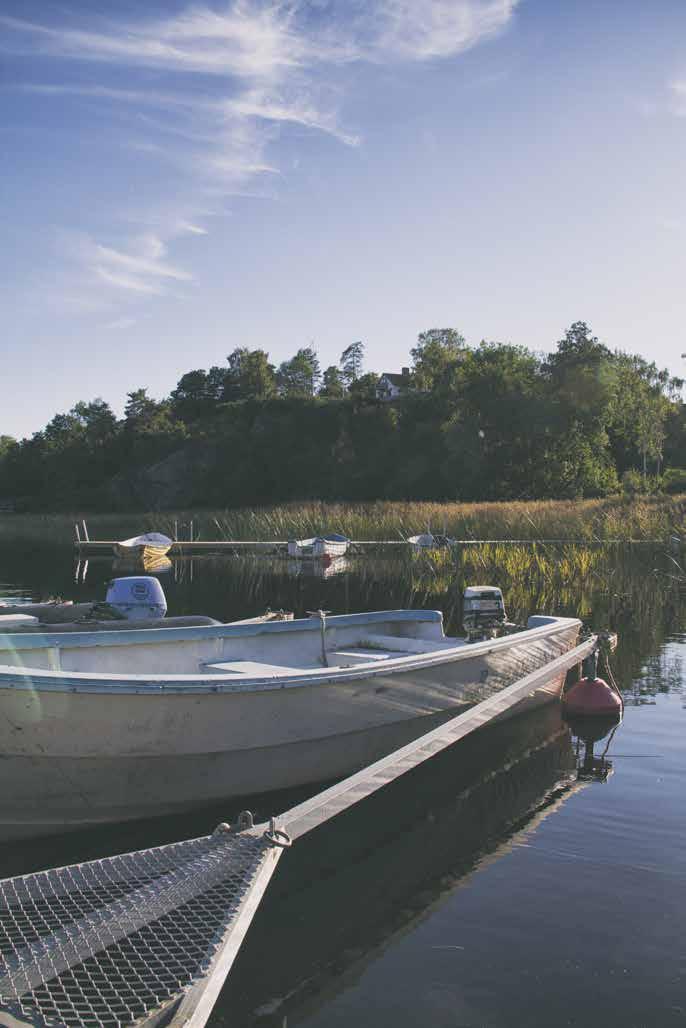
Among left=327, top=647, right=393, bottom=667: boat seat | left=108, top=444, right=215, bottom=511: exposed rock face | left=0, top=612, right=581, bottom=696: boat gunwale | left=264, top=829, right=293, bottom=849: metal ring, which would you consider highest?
left=108, top=444, right=215, bottom=511: exposed rock face

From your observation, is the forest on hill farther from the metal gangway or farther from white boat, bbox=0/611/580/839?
the metal gangway

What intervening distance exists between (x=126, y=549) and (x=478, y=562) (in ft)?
59.7

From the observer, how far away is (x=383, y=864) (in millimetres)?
6121

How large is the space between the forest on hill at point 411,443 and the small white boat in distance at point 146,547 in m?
29.9

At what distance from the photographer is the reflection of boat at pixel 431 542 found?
27819 millimetres

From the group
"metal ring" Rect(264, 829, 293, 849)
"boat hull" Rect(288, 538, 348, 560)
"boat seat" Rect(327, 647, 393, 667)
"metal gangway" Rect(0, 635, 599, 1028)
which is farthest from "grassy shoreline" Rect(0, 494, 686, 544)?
"metal gangway" Rect(0, 635, 599, 1028)

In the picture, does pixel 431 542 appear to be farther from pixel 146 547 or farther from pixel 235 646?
pixel 235 646

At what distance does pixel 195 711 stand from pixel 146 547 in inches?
1197

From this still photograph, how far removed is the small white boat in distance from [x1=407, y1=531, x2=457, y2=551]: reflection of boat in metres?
12.0


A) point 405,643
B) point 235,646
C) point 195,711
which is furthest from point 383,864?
point 405,643

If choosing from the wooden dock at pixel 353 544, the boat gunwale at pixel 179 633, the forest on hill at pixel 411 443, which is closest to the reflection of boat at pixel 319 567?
the wooden dock at pixel 353 544

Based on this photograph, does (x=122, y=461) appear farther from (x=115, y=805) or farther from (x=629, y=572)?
(x=115, y=805)

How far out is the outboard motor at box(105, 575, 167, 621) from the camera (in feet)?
39.4

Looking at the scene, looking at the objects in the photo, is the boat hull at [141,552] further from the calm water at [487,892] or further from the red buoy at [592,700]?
the calm water at [487,892]
